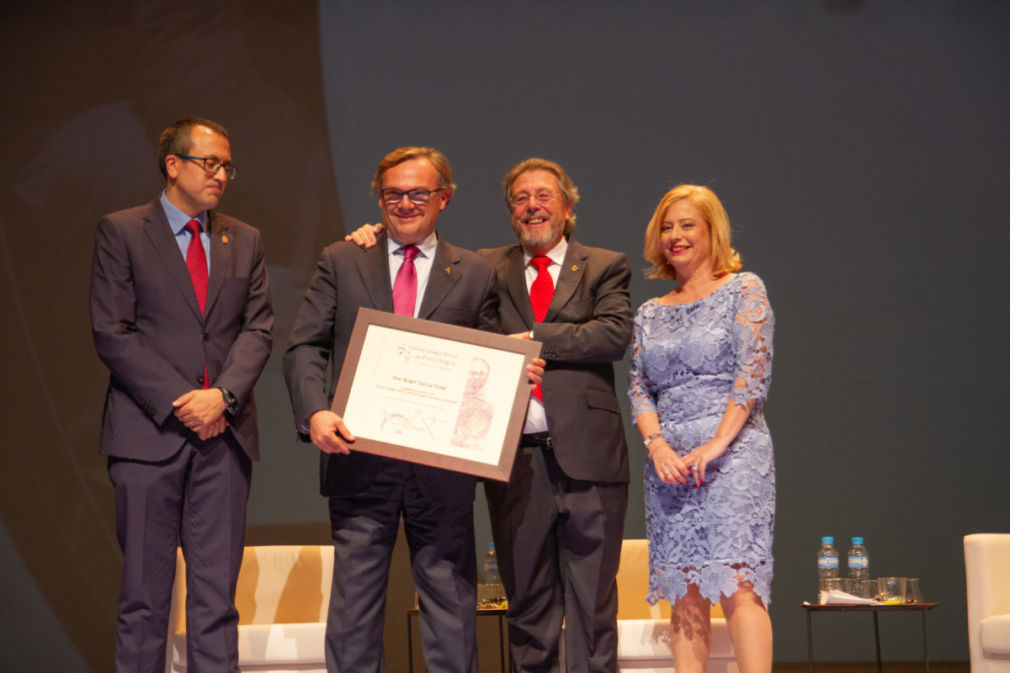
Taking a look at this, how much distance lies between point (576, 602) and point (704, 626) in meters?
0.40

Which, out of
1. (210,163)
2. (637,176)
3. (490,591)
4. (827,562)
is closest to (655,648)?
(490,591)

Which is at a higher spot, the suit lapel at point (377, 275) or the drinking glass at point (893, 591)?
the suit lapel at point (377, 275)

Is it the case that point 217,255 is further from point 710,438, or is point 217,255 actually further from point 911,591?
point 911,591

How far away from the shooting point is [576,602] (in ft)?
9.81

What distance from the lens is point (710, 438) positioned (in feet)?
9.71

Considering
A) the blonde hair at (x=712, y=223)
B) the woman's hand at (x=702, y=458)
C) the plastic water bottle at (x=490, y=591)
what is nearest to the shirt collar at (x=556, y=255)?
the blonde hair at (x=712, y=223)

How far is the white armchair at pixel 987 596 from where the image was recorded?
12.1ft

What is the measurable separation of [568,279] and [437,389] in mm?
648

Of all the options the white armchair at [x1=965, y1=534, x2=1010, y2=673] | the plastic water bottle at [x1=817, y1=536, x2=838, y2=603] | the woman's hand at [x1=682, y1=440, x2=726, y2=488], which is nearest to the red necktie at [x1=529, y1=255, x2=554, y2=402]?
the woman's hand at [x1=682, y1=440, x2=726, y2=488]

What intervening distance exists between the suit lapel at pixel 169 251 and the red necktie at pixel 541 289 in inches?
41.3

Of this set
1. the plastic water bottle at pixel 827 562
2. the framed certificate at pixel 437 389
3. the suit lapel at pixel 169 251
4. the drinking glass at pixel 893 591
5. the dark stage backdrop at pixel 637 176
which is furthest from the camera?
the dark stage backdrop at pixel 637 176

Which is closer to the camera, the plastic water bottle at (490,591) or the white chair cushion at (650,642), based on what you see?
the white chair cushion at (650,642)

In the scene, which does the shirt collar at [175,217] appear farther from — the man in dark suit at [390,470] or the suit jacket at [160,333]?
the man in dark suit at [390,470]

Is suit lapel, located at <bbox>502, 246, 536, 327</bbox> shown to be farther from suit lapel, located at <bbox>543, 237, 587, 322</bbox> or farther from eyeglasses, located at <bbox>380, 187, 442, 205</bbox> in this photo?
eyeglasses, located at <bbox>380, 187, 442, 205</bbox>
